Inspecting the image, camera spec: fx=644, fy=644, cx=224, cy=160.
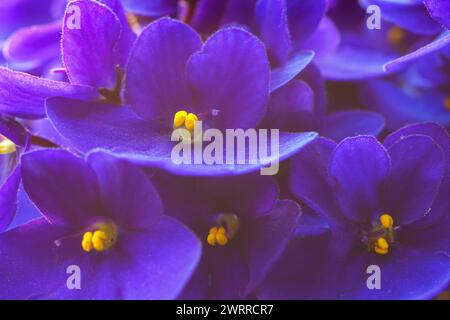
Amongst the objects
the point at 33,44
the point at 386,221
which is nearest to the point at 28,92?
the point at 33,44

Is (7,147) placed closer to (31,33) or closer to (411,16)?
(31,33)

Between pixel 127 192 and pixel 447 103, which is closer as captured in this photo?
pixel 127 192

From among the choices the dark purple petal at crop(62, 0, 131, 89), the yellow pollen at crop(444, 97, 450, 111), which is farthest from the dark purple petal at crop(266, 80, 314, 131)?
the yellow pollen at crop(444, 97, 450, 111)

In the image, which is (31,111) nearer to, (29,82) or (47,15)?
(29,82)

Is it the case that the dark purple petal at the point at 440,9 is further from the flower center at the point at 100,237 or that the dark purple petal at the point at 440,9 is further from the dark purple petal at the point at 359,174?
the flower center at the point at 100,237

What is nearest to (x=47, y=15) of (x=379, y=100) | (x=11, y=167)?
(x=11, y=167)
